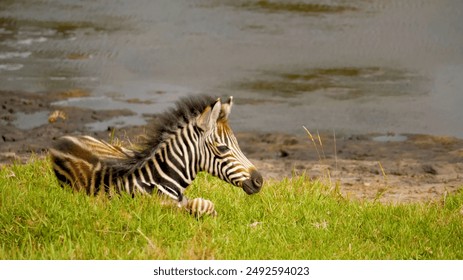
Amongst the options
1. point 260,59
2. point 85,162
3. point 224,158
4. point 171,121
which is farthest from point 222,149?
point 260,59

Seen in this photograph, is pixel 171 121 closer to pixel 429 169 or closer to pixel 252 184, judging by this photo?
pixel 252 184

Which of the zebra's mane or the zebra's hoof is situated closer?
the zebra's mane

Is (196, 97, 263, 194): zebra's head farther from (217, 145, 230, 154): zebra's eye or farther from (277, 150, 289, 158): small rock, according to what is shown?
(277, 150, 289, 158): small rock

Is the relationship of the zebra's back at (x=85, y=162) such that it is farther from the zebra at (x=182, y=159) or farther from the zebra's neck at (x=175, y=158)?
the zebra's neck at (x=175, y=158)

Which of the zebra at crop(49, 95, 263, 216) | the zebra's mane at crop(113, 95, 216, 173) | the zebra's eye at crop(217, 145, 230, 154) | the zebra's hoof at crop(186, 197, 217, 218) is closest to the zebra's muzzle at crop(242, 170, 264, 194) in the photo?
the zebra at crop(49, 95, 263, 216)

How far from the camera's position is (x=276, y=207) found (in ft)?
30.3

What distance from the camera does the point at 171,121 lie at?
27.4 ft

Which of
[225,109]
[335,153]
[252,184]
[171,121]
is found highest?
[225,109]

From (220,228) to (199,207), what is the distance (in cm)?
26

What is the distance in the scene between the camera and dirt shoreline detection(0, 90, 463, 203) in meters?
11.5

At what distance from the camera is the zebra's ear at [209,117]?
26.8ft

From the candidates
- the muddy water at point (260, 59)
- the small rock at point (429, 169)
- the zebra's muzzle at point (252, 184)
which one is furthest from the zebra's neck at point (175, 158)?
the muddy water at point (260, 59)

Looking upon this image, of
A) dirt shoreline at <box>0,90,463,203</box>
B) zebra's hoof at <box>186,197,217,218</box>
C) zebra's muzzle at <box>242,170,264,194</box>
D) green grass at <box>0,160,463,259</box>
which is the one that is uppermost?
zebra's muzzle at <box>242,170,264,194</box>
